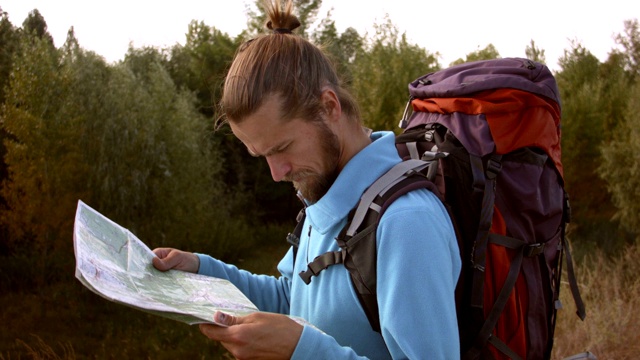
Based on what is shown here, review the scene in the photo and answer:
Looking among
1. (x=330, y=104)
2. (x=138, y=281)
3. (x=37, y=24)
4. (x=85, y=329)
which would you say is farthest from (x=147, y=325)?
(x=330, y=104)

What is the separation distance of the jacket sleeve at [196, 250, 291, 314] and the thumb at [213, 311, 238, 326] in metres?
0.64

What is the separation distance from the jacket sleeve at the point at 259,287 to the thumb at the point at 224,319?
64 centimetres

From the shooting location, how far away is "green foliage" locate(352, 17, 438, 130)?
40.3 ft

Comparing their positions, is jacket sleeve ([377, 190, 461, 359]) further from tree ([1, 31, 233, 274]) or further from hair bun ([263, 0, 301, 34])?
tree ([1, 31, 233, 274])

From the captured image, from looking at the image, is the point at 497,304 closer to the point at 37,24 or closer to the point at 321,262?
the point at 321,262

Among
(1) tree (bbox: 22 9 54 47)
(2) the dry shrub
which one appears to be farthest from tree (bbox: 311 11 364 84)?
(2) the dry shrub

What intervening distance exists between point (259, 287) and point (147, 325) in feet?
22.9

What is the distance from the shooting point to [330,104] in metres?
1.60

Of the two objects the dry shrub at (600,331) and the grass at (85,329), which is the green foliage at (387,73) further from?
the dry shrub at (600,331)

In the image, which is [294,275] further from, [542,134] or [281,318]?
[542,134]

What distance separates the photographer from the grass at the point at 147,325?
15.5 feet

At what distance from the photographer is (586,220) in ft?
44.0

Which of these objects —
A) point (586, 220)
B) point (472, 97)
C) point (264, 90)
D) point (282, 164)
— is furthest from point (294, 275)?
point (586, 220)

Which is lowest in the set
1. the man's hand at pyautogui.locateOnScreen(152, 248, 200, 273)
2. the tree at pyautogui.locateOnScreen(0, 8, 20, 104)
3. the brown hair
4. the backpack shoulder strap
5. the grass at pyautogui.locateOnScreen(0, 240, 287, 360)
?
the grass at pyautogui.locateOnScreen(0, 240, 287, 360)
